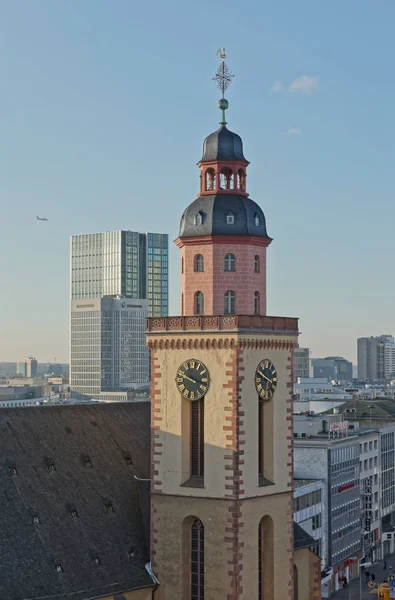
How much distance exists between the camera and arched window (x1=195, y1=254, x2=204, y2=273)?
6150 cm

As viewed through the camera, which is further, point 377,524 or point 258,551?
point 377,524

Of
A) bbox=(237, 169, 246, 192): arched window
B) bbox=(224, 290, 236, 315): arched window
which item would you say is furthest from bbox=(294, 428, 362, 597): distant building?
bbox=(224, 290, 236, 315): arched window

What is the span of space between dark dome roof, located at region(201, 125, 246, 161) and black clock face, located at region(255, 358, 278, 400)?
11.5 metres

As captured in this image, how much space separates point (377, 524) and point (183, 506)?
86702mm

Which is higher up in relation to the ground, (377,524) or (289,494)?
(289,494)

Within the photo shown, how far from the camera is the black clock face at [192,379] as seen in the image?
59906 mm

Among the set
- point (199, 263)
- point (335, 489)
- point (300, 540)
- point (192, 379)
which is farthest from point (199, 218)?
point (335, 489)

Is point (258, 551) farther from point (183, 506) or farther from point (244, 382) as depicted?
point (244, 382)

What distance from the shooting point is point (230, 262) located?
61.2m

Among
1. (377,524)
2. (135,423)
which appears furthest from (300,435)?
(135,423)

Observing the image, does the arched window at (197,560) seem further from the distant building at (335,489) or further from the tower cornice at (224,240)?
the distant building at (335,489)

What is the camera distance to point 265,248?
62.9 metres

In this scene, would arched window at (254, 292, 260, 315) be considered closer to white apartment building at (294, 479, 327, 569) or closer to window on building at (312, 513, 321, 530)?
white apartment building at (294, 479, 327, 569)

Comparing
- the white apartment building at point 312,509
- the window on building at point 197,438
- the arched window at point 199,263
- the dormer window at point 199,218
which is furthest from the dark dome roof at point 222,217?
the white apartment building at point 312,509
